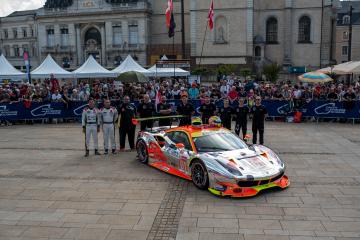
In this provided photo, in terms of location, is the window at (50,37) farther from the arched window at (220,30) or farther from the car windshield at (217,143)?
the car windshield at (217,143)

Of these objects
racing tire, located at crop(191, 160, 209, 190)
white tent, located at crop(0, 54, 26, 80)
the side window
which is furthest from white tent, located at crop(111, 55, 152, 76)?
racing tire, located at crop(191, 160, 209, 190)

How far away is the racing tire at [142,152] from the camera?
11316 mm

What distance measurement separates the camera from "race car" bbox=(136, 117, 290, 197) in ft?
26.8

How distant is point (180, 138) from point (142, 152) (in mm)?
1991

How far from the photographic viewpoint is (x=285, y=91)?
2062cm

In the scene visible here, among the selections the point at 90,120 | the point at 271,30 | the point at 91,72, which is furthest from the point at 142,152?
the point at 271,30

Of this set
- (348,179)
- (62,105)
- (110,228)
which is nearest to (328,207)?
(348,179)

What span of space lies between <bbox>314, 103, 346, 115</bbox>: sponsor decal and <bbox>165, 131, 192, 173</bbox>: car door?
11273 mm

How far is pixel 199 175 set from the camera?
8.93 metres

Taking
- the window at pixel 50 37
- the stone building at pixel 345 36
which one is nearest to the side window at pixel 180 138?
the window at pixel 50 37

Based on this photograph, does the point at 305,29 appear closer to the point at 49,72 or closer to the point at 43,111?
the point at 49,72

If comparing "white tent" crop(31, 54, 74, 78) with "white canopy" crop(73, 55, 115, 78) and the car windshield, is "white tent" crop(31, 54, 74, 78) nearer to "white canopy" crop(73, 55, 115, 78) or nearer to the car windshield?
"white canopy" crop(73, 55, 115, 78)

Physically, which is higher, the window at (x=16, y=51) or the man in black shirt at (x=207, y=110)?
the window at (x=16, y=51)

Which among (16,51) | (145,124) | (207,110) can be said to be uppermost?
(16,51)
